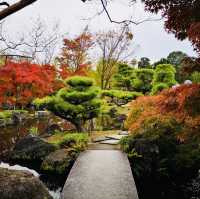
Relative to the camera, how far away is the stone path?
20.9 ft

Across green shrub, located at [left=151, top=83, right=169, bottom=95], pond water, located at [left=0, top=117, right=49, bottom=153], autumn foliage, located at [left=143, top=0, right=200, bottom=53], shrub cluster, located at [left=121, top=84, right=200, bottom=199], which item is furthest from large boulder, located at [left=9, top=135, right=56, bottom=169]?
A: green shrub, located at [left=151, top=83, right=169, bottom=95]

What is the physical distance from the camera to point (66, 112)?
12789 millimetres

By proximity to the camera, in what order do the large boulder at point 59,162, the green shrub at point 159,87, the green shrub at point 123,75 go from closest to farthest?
the large boulder at point 59,162
the green shrub at point 159,87
the green shrub at point 123,75

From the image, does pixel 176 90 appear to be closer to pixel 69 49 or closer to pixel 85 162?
pixel 85 162

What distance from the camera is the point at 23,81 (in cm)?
1953

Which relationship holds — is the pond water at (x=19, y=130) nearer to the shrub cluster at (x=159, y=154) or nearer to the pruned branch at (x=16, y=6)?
the shrub cluster at (x=159, y=154)

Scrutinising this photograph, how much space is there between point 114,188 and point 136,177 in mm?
3024

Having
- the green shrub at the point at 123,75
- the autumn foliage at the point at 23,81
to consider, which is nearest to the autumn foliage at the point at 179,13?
the autumn foliage at the point at 23,81

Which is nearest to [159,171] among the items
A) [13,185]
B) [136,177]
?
[136,177]

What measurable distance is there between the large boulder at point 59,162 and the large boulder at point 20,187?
13.4 ft

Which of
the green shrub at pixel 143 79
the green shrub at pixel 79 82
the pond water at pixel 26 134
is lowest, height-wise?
the pond water at pixel 26 134

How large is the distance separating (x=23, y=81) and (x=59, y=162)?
34.0ft

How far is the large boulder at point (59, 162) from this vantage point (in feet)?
32.4

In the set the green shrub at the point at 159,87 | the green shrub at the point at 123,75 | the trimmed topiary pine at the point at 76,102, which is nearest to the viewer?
the trimmed topiary pine at the point at 76,102
